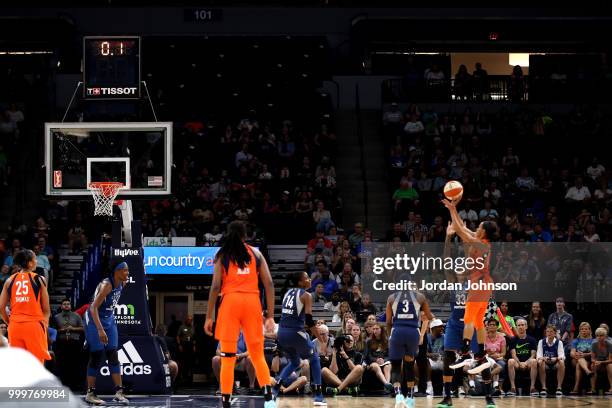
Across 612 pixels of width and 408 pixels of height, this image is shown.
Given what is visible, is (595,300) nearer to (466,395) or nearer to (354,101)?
(466,395)

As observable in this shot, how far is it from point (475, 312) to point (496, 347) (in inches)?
237

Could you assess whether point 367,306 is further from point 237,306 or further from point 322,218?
point 237,306

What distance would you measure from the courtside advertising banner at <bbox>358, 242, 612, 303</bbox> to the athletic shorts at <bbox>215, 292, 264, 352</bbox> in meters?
10.6

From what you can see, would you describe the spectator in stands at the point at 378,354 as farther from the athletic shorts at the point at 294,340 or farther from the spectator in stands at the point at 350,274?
the athletic shorts at the point at 294,340

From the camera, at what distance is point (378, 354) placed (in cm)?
1753

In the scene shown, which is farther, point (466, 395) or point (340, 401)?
point (466, 395)

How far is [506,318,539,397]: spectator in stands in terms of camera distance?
58.8 ft

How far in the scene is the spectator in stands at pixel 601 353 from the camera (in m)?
17.9

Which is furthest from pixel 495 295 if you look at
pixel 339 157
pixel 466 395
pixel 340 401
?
pixel 339 157

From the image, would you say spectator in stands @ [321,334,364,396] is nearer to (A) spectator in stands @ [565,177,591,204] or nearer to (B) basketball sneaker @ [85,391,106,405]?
(B) basketball sneaker @ [85,391,106,405]

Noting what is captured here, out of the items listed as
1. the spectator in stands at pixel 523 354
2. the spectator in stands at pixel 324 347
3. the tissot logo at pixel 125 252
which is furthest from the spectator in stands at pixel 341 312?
the tissot logo at pixel 125 252

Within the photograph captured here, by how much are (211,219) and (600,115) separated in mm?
11392

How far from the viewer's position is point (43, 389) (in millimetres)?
4066

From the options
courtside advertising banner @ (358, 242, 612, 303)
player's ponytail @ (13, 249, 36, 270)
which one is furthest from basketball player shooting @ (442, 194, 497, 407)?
courtside advertising banner @ (358, 242, 612, 303)
